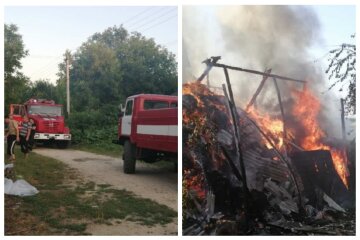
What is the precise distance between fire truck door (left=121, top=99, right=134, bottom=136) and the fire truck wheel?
273 millimetres

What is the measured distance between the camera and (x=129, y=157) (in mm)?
9062

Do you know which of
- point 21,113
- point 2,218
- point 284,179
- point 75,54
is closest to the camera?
point 2,218

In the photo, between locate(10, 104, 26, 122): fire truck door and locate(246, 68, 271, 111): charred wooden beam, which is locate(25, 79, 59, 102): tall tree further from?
locate(246, 68, 271, 111): charred wooden beam

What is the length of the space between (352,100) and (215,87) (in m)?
2.08

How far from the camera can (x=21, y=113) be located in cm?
710

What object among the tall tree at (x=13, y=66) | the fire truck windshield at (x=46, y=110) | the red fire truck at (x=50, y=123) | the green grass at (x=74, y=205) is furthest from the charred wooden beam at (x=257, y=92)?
the fire truck windshield at (x=46, y=110)

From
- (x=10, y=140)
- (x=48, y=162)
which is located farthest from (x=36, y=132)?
(x=10, y=140)

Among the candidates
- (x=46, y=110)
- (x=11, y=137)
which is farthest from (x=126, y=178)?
(x=46, y=110)

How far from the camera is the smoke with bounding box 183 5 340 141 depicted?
18.6 feet

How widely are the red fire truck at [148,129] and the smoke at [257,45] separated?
1.53 metres

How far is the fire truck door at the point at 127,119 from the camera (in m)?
8.70

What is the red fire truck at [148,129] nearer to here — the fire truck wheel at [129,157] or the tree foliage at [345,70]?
the fire truck wheel at [129,157]

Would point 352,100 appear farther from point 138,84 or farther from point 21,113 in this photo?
point 21,113
